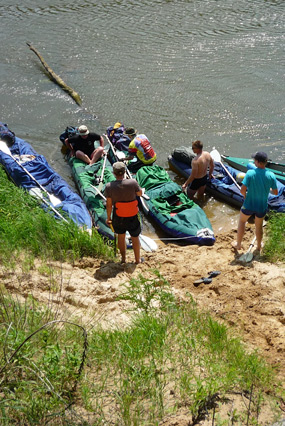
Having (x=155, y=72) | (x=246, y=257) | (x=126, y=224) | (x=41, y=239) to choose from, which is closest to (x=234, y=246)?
(x=246, y=257)

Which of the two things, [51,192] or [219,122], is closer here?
[51,192]

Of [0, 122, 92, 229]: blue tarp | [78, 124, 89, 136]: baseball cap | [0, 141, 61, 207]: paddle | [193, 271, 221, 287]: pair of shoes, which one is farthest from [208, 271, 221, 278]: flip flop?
[78, 124, 89, 136]: baseball cap

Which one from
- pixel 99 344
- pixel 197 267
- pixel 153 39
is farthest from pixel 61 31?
pixel 99 344

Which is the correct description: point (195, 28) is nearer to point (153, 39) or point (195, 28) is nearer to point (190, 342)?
point (153, 39)

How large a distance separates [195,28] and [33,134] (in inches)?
336

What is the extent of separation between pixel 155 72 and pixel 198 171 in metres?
7.03

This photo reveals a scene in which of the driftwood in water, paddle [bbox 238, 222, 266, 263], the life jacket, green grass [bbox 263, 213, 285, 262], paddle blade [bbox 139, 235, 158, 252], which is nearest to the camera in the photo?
the life jacket

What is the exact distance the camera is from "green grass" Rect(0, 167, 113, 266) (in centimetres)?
566

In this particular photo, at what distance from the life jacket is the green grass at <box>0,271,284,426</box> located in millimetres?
1947

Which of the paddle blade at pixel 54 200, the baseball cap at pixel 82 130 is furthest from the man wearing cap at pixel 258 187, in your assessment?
the baseball cap at pixel 82 130

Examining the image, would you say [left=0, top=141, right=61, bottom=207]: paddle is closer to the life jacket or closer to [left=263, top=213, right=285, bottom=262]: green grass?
the life jacket

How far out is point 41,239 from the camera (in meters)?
6.01

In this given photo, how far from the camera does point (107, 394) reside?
3.46 meters

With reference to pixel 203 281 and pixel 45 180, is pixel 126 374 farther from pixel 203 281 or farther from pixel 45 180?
pixel 45 180
